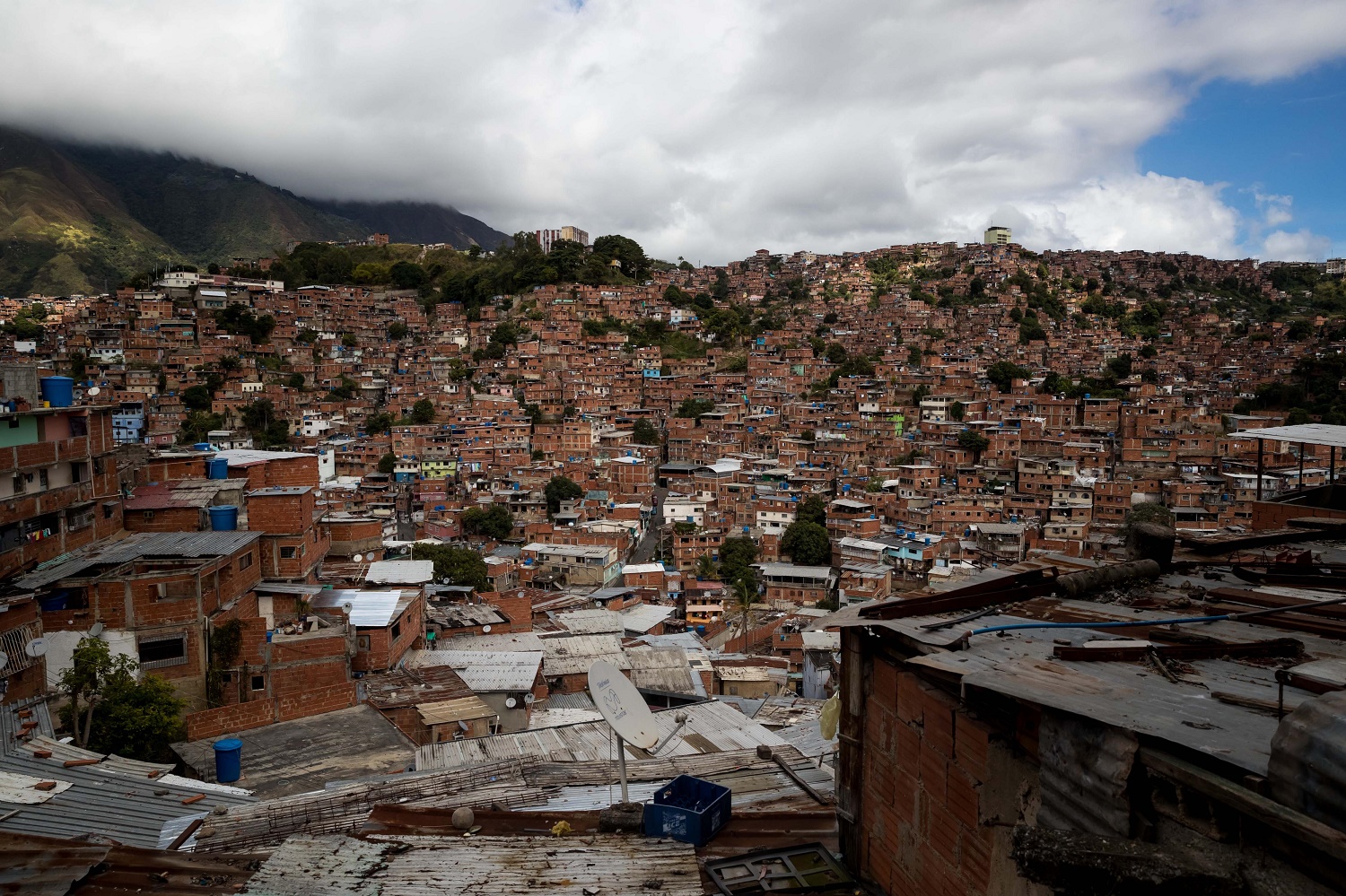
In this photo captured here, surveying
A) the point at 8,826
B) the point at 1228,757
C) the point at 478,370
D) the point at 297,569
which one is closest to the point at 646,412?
the point at 478,370

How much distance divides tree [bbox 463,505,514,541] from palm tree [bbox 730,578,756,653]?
1136 centimetres

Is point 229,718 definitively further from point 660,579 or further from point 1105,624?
point 660,579

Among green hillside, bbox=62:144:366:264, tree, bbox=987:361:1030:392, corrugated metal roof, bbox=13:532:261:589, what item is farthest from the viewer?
green hillside, bbox=62:144:366:264

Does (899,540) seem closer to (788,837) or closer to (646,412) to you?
(646,412)

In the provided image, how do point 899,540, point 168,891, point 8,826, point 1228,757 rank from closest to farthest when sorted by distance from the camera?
point 1228,757 < point 168,891 < point 8,826 < point 899,540

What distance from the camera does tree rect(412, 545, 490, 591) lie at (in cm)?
2534

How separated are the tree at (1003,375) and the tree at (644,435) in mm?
22017

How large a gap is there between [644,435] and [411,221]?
148495mm

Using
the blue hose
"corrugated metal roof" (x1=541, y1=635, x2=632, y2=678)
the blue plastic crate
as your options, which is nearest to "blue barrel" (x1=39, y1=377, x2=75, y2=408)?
"corrugated metal roof" (x1=541, y1=635, x2=632, y2=678)

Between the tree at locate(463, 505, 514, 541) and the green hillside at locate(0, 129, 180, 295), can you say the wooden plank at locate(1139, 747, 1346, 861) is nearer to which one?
the tree at locate(463, 505, 514, 541)

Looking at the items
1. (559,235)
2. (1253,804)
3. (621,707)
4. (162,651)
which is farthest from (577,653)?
(559,235)

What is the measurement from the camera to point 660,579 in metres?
31.8

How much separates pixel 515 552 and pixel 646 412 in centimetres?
2015

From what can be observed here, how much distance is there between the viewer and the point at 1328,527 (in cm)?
544
